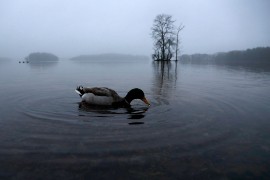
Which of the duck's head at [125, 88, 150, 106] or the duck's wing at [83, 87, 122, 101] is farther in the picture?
the duck's head at [125, 88, 150, 106]

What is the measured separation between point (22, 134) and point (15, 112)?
8.10 feet

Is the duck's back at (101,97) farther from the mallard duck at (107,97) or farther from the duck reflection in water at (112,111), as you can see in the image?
the duck reflection in water at (112,111)

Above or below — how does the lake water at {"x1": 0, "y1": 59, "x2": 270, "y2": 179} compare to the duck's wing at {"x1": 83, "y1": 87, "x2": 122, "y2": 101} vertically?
below

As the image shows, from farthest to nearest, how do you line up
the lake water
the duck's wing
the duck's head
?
1. the duck's head
2. the duck's wing
3. the lake water

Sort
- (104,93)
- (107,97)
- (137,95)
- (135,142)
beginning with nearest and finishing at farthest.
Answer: (135,142), (107,97), (104,93), (137,95)

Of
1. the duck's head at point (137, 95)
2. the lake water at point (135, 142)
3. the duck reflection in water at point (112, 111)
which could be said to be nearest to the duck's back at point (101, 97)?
the duck reflection in water at point (112, 111)

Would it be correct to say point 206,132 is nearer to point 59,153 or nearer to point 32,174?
point 59,153

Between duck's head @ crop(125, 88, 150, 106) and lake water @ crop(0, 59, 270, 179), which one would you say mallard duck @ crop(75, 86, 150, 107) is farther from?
lake water @ crop(0, 59, 270, 179)

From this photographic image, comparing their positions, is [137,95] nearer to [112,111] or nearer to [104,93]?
[104,93]

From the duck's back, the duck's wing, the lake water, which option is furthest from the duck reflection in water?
the duck's wing

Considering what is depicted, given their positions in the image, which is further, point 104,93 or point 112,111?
point 104,93

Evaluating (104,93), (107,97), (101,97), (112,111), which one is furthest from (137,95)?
(112,111)

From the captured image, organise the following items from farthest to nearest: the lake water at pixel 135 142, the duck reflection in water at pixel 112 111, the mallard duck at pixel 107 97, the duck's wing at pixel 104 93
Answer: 1. the duck's wing at pixel 104 93
2. the mallard duck at pixel 107 97
3. the duck reflection in water at pixel 112 111
4. the lake water at pixel 135 142

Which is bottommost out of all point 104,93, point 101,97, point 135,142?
point 135,142
